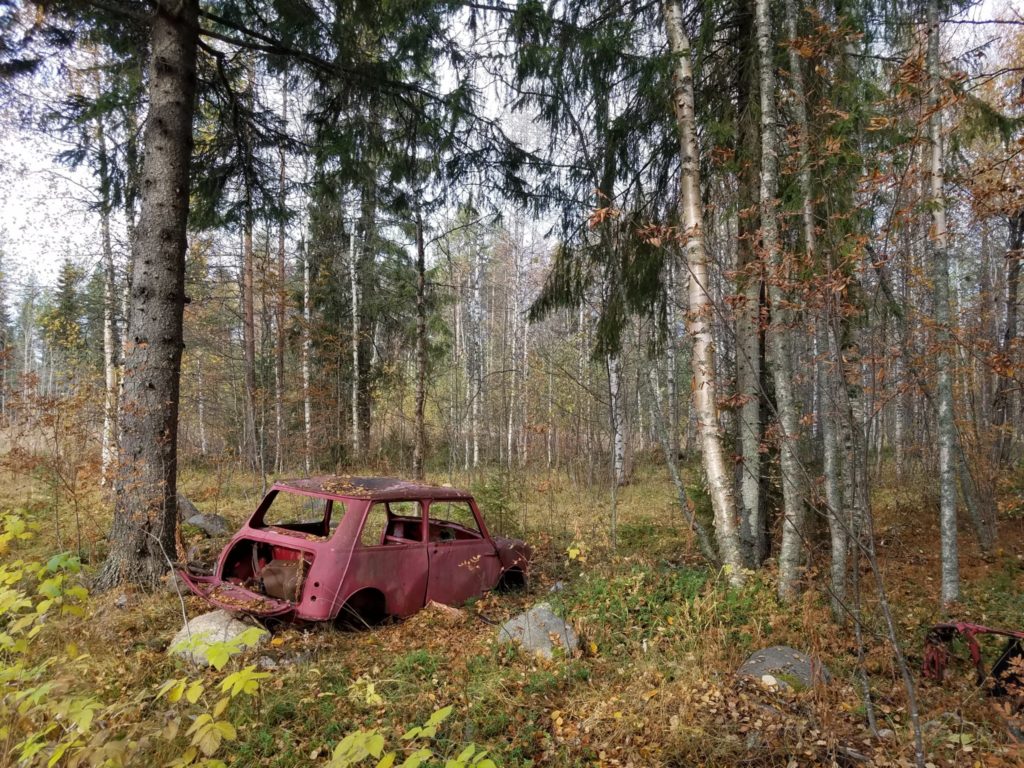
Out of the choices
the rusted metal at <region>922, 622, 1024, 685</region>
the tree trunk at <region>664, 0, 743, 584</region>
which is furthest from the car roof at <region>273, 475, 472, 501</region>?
the rusted metal at <region>922, 622, 1024, 685</region>

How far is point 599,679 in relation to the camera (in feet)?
15.1

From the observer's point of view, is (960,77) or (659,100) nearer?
(960,77)

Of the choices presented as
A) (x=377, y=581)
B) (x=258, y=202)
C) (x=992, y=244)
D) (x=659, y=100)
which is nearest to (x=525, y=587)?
(x=377, y=581)

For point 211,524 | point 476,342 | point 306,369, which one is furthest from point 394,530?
point 476,342

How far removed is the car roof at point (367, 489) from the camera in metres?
5.58

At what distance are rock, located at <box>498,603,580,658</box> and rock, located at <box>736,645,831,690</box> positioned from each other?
1.46m

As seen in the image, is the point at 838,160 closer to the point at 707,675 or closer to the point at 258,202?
the point at 707,675

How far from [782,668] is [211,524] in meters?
8.17

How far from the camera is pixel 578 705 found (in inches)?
164

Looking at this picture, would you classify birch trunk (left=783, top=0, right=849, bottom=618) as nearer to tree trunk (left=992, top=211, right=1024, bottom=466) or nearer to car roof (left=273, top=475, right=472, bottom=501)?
car roof (left=273, top=475, right=472, bottom=501)

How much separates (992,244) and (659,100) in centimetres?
1789

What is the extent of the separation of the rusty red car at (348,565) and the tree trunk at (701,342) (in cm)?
241

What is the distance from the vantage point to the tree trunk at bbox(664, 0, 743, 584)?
624 centimetres

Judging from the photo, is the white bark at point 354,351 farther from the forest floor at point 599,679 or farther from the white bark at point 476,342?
the forest floor at point 599,679
